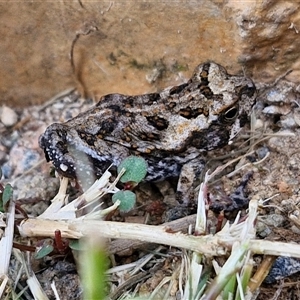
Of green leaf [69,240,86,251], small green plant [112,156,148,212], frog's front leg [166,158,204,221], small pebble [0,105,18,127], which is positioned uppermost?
small green plant [112,156,148,212]

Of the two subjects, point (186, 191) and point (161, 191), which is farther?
point (161, 191)

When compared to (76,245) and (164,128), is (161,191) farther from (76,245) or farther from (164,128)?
(76,245)

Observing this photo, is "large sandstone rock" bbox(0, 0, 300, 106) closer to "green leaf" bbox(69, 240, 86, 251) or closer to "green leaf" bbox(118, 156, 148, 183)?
"green leaf" bbox(118, 156, 148, 183)

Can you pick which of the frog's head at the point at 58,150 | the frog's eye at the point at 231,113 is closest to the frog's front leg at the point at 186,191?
the frog's eye at the point at 231,113

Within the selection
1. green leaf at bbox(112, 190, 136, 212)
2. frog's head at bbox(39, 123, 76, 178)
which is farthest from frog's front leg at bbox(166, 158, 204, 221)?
frog's head at bbox(39, 123, 76, 178)

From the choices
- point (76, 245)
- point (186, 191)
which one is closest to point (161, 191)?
point (186, 191)

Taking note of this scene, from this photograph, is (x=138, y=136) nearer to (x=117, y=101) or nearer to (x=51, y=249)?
(x=117, y=101)

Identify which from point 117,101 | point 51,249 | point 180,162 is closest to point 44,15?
point 117,101

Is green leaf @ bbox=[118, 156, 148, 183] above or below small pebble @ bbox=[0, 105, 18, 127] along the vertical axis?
above
